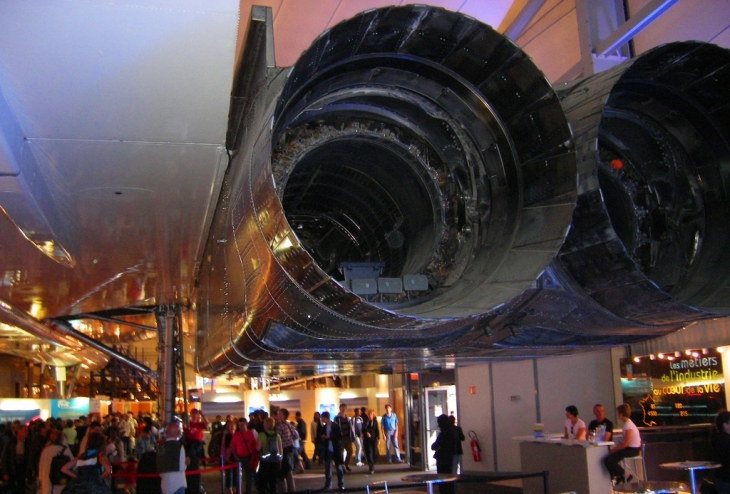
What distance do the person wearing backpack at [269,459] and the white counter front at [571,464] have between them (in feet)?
13.8

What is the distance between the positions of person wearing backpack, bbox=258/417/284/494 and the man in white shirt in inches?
215

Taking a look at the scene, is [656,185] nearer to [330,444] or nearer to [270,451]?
[270,451]

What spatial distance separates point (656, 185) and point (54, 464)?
8.11 m

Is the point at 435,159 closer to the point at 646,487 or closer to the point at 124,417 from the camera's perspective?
the point at 646,487

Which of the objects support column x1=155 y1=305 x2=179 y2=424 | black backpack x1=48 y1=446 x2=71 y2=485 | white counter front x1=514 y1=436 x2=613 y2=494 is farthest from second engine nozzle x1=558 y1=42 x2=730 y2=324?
black backpack x1=48 y1=446 x2=71 y2=485

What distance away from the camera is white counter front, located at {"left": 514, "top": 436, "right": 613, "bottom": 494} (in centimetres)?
781

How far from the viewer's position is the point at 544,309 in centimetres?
353

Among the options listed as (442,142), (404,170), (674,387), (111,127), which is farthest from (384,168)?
(674,387)

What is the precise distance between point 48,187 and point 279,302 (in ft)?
6.58

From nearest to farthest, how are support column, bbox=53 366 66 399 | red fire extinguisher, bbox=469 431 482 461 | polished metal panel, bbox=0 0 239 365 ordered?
polished metal panel, bbox=0 0 239 365
red fire extinguisher, bbox=469 431 482 461
support column, bbox=53 366 66 399

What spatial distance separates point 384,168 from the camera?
12.6 ft

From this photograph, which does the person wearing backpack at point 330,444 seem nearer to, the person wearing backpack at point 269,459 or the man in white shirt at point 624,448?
the person wearing backpack at point 269,459

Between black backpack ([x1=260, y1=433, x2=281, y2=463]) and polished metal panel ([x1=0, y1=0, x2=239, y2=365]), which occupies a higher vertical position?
polished metal panel ([x1=0, y1=0, x2=239, y2=365])

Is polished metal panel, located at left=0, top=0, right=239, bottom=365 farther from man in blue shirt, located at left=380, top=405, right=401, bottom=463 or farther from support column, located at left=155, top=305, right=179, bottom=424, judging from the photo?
man in blue shirt, located at left=380, top=405, right=401, bottom=463
